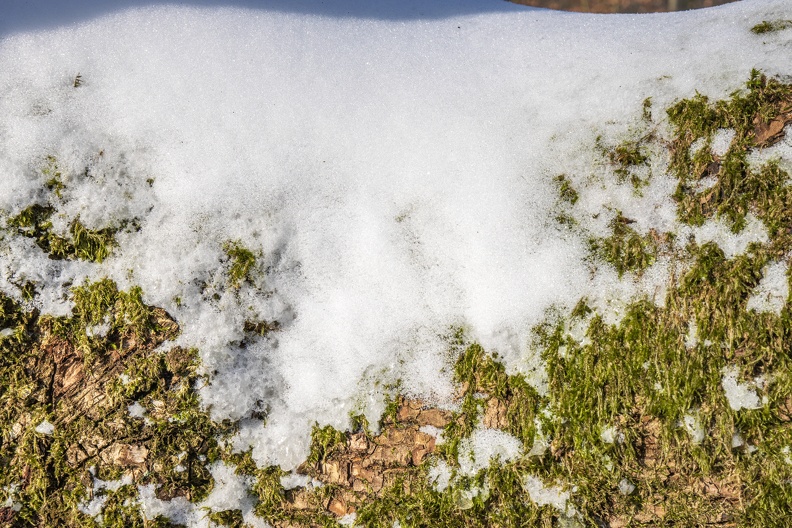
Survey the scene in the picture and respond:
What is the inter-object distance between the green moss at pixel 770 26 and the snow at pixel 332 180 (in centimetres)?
4

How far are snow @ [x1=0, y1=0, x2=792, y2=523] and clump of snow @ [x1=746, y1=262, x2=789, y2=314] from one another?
0.07 ft

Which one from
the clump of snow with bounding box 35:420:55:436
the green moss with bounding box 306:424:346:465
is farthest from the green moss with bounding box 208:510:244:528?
the clump of snow with bounding box 35:420:55:436

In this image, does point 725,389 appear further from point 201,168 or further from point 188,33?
point 188,33

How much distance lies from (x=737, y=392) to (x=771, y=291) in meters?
0.46

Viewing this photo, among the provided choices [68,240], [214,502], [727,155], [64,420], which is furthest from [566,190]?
[64,420]

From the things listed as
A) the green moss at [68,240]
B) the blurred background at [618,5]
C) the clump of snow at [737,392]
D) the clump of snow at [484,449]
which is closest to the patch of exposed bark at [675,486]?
the clump of snow at [737,392]

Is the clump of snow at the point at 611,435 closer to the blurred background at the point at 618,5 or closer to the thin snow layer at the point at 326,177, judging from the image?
the thin snow layer at the point at 326,177

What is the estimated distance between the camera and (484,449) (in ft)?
6.87

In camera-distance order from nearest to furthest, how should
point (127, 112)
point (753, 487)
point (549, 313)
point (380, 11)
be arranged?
point (753, 487), point (549, 313), point (127, 112), point (380, 11)

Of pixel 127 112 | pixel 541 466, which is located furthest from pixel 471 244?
pixel 127 112

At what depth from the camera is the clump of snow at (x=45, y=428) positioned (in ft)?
6.77

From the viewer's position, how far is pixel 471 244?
7.18 ft

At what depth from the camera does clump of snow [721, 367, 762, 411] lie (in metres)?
1.97

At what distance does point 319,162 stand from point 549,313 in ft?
4.37
